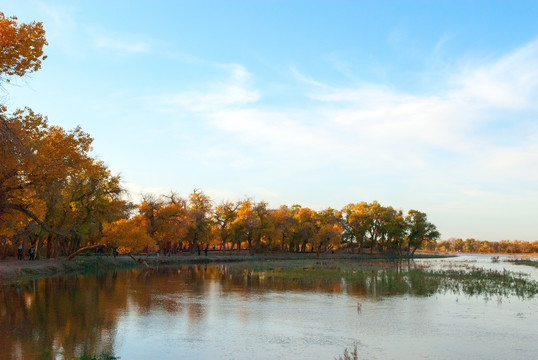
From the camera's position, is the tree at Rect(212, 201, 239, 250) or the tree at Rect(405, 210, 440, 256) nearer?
the tree at Rect(212, 201, 239, 250)

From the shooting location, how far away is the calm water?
15.7 meters

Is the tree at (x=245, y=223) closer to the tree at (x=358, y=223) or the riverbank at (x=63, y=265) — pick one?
the riverbank at (x=63, y=265)

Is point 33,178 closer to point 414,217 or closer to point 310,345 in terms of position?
point 310,345

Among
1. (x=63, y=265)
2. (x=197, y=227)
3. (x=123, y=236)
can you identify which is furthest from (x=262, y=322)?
(x=197, y=227)

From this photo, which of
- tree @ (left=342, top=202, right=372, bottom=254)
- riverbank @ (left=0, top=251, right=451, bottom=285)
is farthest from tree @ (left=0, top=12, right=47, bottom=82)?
tree @ (left=342, top=202, right=372, bottom=254)

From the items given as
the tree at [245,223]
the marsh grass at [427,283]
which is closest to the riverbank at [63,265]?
the tree at [245,223]

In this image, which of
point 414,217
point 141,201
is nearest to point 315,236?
point 414,217

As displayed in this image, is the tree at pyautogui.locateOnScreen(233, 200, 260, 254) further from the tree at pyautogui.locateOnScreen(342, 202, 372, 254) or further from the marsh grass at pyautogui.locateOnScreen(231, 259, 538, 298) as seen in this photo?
the marsh grass at pyautogui.locateOnScreen(231, 259, 538, 298)

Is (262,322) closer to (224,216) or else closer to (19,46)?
(19,46)

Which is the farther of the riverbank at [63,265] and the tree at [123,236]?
the tree at [123,236]

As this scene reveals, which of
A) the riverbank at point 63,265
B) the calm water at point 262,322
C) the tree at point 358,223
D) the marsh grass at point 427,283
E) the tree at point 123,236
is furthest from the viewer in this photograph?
the tree at point 358,223

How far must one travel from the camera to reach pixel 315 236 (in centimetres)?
9969

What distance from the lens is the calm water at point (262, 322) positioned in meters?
15.7

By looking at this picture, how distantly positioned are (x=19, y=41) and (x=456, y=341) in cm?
1910
